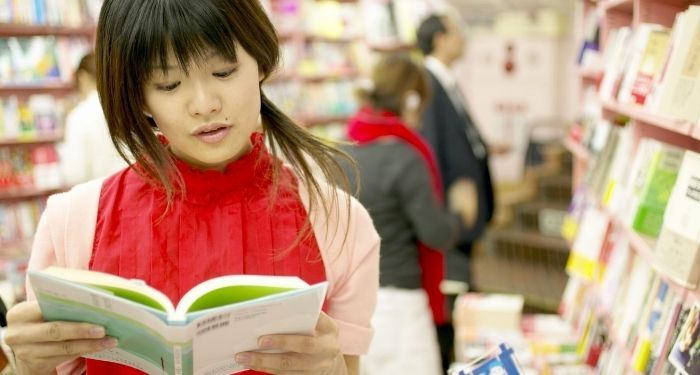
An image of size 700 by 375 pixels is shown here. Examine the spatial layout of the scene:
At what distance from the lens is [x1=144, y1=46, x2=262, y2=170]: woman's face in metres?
1.15

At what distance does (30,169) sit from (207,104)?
154 inches

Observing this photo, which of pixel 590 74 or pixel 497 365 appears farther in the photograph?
pixel 590 74

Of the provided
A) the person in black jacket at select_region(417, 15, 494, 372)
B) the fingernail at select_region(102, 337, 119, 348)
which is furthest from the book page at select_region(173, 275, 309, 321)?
the person in black jacket at select_region(417, 15, 494, 372)

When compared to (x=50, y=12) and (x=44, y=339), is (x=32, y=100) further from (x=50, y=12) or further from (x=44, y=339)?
(x=44, y=339)

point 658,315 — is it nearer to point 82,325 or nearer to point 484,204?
point 82,325

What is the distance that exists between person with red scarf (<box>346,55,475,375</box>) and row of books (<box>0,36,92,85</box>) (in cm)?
252

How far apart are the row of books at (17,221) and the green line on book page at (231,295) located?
12.6 feet

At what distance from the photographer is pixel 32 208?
465cm

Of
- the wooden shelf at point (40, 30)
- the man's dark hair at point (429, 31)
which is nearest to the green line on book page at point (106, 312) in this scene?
the man's dark hair at point (429, 31)

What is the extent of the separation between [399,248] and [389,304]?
0.21 m

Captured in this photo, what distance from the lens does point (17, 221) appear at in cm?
457

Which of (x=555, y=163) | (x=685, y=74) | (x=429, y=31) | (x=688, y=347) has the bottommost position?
(x=555, y=163)

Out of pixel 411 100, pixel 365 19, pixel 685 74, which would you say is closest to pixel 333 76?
pixel 365 19

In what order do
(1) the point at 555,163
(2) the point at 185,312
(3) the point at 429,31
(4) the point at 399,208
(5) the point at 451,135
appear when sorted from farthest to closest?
(1) the point at 555,163 → (3) the point at 429,31 → (5) the point at 451,135 → (4) the point at 399,208 → (2) the point at 185,312
